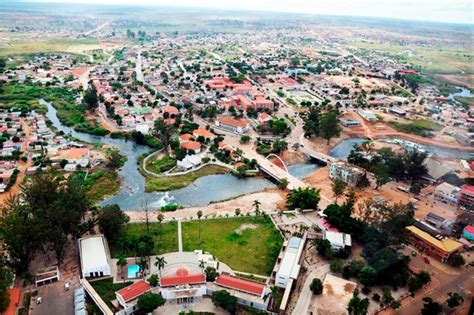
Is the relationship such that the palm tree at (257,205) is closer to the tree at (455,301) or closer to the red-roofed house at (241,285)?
the red-roofed house at (241,285)

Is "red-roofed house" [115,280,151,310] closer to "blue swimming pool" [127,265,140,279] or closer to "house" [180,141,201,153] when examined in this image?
"blue swimming pool" [127,265,140,279]

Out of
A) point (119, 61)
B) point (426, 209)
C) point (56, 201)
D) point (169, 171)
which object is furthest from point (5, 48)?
point (426, 209)

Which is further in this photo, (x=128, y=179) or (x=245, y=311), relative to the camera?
(x=128, y=179)

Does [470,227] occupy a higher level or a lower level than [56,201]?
lower

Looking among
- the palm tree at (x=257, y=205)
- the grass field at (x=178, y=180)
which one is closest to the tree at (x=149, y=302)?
the palm tree at (x=257, y=205)

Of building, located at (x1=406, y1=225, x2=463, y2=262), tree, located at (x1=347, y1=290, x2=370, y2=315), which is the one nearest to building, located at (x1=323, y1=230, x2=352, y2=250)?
building, located at (x1=406, y1=225, x2=463, y2=262)

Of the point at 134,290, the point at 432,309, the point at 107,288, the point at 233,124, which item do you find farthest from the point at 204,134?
the point at 432,309

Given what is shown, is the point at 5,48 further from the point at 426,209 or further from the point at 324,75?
the point at 426,209
